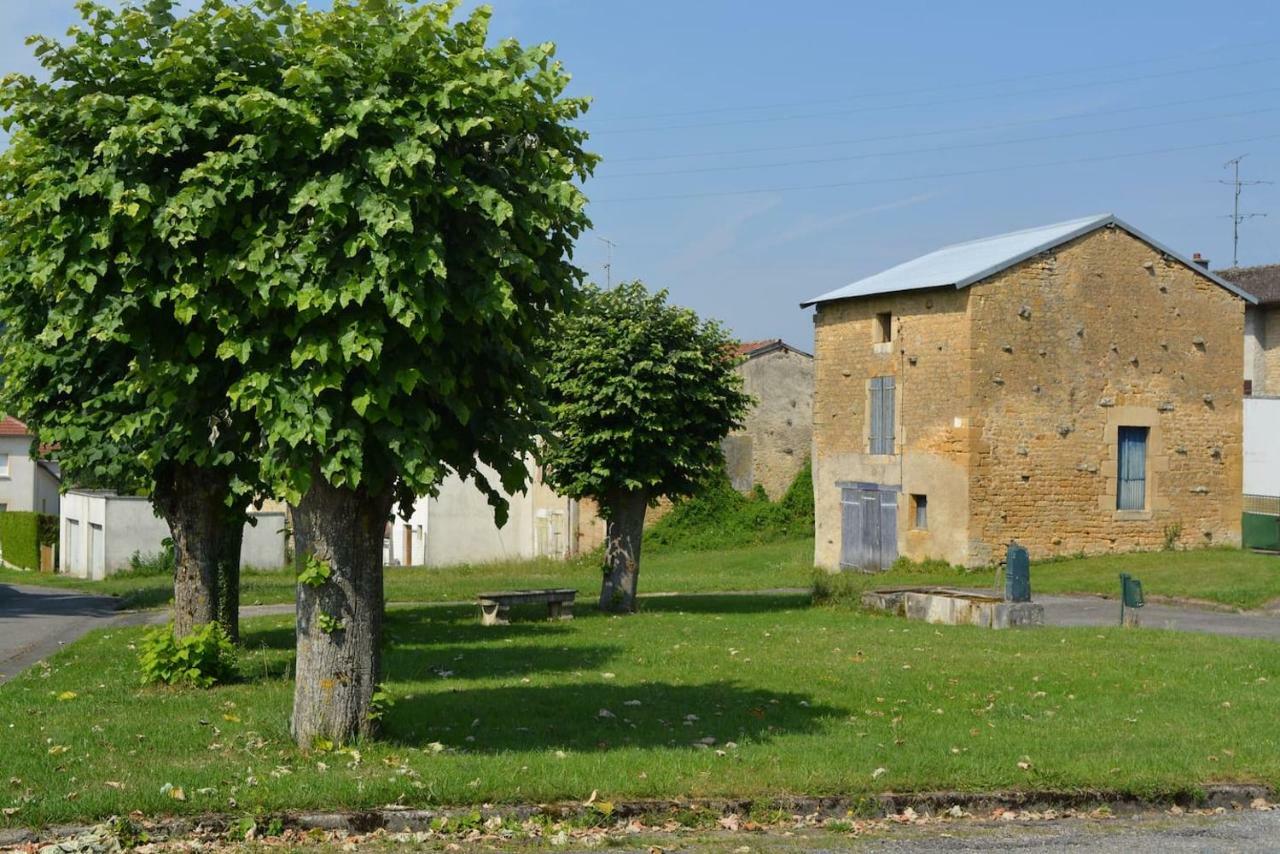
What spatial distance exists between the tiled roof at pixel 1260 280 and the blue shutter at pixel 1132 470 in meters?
16.2

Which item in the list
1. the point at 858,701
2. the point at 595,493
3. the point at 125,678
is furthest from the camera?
the point at 595,493

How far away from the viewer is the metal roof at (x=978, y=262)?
29.6 m

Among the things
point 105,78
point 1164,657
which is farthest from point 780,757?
point 1164,657

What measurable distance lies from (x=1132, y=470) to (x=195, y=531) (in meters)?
21.8

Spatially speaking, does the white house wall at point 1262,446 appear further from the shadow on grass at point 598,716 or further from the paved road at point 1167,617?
the shadow on grass at point 598,716

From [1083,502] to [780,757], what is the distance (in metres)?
22.7

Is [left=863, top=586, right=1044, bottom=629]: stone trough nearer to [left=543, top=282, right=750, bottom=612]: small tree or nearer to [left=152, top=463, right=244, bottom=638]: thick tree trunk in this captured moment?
[left=543, top=282, right=750, bottom=612]: small tree

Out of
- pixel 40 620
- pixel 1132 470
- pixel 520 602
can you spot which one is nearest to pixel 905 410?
pixel 1132 470

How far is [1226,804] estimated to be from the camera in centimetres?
882

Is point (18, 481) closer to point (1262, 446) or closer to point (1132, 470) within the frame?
point (1132, 470)

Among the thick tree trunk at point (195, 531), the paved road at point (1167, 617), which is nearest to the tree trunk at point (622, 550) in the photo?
the paved road at point (1167, 617)

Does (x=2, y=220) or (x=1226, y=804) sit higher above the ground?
(x=2, y=220)

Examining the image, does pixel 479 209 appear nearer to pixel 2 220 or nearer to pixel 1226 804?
pixel 2 220

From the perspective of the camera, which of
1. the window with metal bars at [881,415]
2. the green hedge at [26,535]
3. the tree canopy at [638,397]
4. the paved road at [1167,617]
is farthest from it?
the green hedge at [26,535]
